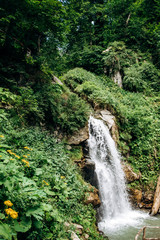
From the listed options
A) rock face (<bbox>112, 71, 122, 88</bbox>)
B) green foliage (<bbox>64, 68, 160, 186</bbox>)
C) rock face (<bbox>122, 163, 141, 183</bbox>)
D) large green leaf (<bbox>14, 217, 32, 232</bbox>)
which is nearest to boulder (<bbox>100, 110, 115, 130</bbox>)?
green foliage (<bbox>64, 68, 160, 186</bbox>)

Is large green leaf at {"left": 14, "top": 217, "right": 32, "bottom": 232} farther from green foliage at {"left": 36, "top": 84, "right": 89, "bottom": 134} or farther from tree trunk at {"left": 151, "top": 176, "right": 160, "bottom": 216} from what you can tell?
tree trunk at {"left": 151, "top": 176, "right": 160, "bottom": 216}

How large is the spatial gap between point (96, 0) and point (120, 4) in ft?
13.9

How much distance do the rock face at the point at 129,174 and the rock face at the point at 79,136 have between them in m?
3.12

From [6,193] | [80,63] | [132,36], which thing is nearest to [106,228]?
[6,193]

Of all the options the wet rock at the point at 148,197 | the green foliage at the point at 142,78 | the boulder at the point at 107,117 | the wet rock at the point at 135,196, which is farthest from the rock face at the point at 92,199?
the green foliage at the point at 142,78

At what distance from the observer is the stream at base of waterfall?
19.1ft

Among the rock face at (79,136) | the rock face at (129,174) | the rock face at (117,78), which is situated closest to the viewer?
the rock face at (79,136)

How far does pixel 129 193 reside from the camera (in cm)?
820

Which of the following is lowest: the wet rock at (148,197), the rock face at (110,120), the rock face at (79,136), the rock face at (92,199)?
the wet rock at (148,197)

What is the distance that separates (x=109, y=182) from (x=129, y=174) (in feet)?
6.51

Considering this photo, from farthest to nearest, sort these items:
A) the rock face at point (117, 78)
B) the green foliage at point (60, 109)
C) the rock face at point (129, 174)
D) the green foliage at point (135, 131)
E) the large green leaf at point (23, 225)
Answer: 1. the rock face at point (117, 78)
2. the green foliage at point (135, 131)
3. the rock face at point (129, 174)
4. the green foliage at point (60, 109)
5. the large green leaf at point (23, 225)

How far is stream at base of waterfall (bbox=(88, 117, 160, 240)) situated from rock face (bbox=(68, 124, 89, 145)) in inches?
20.3

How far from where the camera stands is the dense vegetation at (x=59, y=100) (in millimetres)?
2715

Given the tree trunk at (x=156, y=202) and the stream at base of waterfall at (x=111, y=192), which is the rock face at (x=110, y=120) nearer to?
the stream at base of waterfall at (x=111, y=192)
